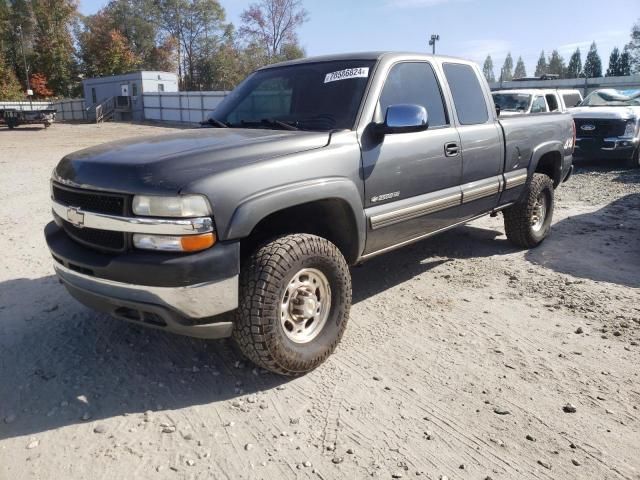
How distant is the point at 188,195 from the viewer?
2.66 meters

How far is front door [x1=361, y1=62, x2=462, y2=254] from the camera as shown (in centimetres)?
364

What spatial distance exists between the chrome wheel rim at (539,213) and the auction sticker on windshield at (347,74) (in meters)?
2.87

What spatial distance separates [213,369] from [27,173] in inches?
391

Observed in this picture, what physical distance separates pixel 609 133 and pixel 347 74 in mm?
10008

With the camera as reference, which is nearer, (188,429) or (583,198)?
(188,429)

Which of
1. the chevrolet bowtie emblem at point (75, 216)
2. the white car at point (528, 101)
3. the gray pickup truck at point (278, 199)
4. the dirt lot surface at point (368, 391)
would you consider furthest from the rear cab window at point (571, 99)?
the chevrolet bowtie emblem at point (75, 216)

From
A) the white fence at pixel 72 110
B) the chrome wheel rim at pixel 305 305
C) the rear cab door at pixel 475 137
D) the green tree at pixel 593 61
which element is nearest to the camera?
the chrome wheel rim at pixel 305 305

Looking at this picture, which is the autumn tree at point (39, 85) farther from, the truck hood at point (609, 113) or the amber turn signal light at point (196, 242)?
the amber turn signal light at point (196, 242)

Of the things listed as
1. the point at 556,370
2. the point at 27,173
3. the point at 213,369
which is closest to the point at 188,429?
the point at 213,369

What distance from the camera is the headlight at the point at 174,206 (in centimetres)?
267

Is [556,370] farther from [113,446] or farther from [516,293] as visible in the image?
[113,446]

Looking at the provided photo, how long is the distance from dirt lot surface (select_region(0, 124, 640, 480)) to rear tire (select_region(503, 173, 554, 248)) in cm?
79

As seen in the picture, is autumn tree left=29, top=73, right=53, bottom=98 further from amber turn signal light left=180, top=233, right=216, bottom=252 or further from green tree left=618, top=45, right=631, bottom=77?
green tree left=618, top=45, right=631, bottom=77

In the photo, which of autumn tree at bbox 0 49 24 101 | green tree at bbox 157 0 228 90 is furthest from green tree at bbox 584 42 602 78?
autumn tree at bbox 0 49 24 101
